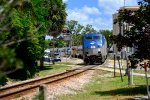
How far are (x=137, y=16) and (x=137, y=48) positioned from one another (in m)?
1.30

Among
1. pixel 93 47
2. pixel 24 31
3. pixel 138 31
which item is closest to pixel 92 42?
pixel 93 47

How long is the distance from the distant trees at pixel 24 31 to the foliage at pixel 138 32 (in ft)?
11.8

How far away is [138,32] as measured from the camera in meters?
18.8

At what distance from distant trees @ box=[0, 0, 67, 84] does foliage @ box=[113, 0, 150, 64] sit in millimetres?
3605

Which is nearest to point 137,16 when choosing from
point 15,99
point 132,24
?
point 132,24

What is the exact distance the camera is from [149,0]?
730 inches

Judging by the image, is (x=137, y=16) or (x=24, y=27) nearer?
(x=137, y=16)

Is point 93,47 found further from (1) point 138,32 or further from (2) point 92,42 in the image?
(1) point 138,32

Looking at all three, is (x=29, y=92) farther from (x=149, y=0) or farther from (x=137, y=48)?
(x=149, y=0)

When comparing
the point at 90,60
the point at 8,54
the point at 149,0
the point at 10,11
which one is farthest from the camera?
the point at 90,60

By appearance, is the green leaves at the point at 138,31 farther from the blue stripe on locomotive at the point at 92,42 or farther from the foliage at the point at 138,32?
the blue stripe on locomotive at the point at 92,42

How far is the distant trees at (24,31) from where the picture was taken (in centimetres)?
331

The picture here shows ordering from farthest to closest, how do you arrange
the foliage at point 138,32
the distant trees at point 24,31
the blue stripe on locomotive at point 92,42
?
the blue stripe on locomotive at point 92,42 < the foliage at point 138,32 < the distant trees at point 24,31

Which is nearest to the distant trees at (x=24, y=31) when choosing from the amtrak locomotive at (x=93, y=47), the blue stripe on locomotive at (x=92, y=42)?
the blue stripe on locomotive at (x=92, y=42)
